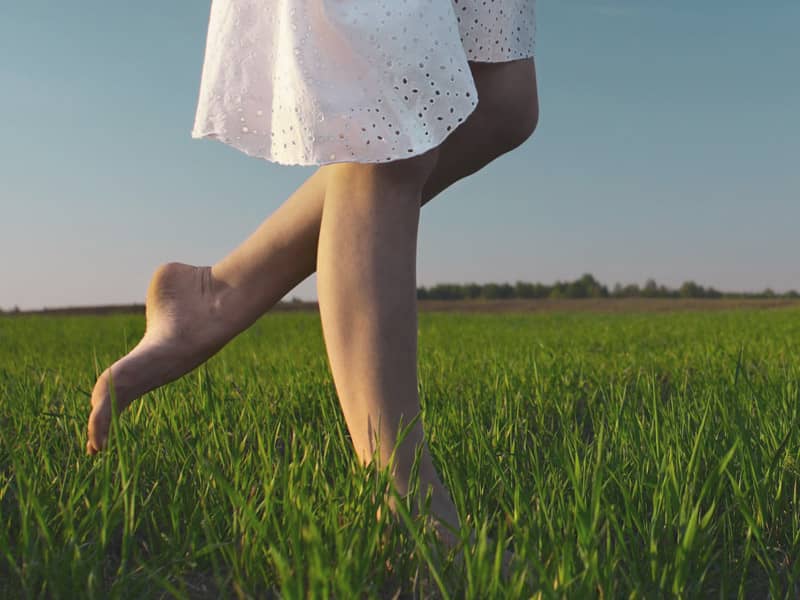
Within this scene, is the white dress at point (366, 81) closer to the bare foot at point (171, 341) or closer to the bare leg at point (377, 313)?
the bare leg at point (377, 313)

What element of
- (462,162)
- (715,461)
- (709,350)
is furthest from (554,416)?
(709,350)

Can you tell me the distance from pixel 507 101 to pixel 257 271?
592 millimetres

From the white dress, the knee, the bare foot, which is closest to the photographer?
the white dress

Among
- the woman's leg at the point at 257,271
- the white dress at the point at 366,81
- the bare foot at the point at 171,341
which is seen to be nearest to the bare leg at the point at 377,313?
the white dress at the point at 366,81

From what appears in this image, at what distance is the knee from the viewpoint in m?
1.48

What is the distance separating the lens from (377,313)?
3.90 ft

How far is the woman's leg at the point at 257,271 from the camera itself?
1.50 m

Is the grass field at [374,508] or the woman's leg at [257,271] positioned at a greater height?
the woman's leg at [257,271]

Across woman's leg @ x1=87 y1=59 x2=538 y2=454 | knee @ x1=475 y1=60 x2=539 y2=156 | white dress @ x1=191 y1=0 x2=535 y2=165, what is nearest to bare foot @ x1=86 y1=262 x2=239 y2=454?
woman's leg @ x1=87 y1=59 x2=538 y2=454

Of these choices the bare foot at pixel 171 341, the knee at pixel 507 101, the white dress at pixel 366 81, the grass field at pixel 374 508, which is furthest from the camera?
the bare foot at pixel 171 341

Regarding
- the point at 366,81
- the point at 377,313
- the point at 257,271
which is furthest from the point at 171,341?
the point at 366,81

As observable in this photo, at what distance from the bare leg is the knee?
0.31 meters

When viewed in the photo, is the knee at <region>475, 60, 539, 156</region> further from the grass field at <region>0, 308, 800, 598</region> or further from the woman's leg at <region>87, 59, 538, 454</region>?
the grass field at <region>0, 308, 800, 598</region>

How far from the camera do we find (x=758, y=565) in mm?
1254
